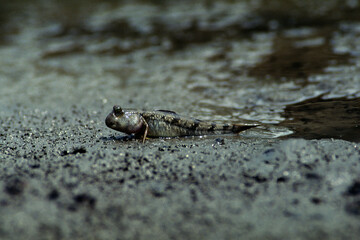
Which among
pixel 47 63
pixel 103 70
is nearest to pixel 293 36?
pixel 103 70

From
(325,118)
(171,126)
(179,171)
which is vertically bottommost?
(325,118)

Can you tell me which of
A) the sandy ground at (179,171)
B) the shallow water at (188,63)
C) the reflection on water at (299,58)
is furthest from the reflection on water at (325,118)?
the reflection on water at (299,58)

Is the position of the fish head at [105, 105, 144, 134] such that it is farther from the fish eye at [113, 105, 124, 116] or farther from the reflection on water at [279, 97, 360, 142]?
the reflection on water at [279, 97, 360, 142]

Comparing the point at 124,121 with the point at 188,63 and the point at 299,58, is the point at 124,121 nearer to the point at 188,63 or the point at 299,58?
the point at 188,63

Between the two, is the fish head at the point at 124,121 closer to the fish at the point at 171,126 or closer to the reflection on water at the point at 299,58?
the fish at the point at 171,126

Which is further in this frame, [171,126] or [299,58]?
[299,58]

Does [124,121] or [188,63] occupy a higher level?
[188,63]

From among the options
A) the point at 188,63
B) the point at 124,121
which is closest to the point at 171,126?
the point at 124,121

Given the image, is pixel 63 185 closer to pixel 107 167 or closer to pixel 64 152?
pixel 107 167
